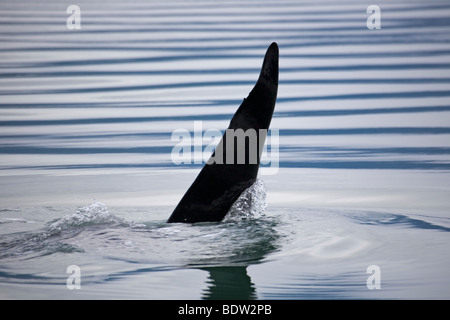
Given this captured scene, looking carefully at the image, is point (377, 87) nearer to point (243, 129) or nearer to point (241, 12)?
point (243, 129)

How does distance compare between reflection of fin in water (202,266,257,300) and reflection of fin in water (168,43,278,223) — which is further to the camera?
reflection of fin in water (168,43,278,223)

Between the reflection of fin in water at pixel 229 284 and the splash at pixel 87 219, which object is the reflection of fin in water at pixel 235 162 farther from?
the reflection of fin in water at pixel 229 284

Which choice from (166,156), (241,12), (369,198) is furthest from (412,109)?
(241,12)

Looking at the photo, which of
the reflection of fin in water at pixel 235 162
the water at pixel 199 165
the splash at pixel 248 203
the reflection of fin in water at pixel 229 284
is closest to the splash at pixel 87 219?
the water at pixel 199 165

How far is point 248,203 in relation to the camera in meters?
7.82

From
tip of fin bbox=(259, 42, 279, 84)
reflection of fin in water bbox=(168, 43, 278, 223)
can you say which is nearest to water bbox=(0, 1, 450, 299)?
reflection of fin in water bbox=(168, 43, 278, 223)

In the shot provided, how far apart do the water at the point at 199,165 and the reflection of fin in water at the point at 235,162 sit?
0.14 m

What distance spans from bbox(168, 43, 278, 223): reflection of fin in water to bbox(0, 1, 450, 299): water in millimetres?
137

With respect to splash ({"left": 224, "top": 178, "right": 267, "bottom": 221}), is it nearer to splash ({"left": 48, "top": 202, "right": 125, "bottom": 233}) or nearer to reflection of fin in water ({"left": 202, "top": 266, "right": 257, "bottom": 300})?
splash ({"left": 48, "top": 202, "right": 125, "bottom": 233})

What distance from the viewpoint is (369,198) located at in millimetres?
9422

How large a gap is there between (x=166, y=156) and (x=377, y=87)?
18.3 feet

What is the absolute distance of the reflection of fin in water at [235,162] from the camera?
7.52 metres

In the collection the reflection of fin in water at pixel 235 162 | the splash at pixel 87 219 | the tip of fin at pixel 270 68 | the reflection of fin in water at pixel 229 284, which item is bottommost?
the reflection of fin in water at pixel 229 284

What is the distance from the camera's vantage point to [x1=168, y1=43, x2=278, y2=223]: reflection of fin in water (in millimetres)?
7516
